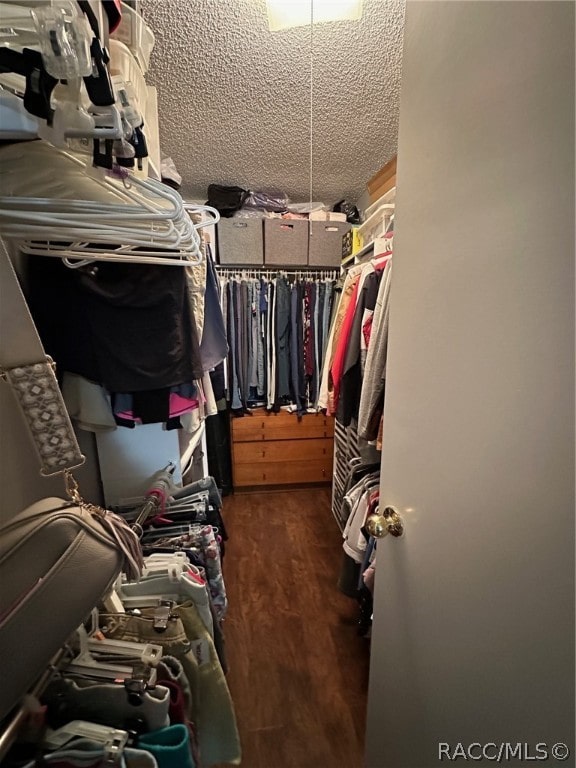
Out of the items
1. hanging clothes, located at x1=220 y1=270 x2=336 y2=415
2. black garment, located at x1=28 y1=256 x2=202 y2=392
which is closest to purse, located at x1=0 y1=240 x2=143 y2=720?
black garment, located at x1=28 y1=256 x2=202 y2=392

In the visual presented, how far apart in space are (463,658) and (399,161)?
0.97 meters

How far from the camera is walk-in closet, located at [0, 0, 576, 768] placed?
1.41ft

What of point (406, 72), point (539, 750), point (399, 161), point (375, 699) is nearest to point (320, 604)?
point (375, 699)

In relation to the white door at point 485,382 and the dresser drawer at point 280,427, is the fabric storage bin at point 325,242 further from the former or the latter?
the white door at point 485,382

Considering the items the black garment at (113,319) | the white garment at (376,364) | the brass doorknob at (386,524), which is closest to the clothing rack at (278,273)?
the white garment at (376,364)

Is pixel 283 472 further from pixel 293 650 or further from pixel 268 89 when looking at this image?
pixel 268 89

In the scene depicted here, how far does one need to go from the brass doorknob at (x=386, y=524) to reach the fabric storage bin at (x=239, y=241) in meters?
2.25

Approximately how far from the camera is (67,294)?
85cm

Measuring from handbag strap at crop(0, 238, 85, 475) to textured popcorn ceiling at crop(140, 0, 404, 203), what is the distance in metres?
1.34

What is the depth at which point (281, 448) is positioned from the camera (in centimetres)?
280

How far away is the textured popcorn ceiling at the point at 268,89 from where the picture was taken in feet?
3.96

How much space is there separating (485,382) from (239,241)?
2.38m

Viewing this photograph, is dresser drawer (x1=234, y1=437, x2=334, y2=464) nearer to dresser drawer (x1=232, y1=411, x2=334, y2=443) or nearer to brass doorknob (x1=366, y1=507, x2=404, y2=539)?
dresser drawer (x1=232, y1=411, x2=334, y2=443)

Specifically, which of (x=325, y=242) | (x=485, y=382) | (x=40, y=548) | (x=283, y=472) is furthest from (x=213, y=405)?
(x=325, y=242)
